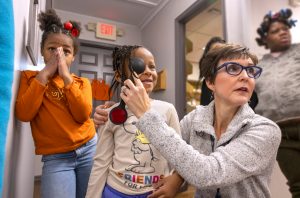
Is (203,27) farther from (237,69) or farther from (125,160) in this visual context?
(125,160)

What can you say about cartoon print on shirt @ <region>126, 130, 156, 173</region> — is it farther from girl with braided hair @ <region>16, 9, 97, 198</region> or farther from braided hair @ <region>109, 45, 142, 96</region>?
girl with braided hair @ <region>16, 9, 97, 198</region>

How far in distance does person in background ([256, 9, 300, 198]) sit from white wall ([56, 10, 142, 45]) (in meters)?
2.61

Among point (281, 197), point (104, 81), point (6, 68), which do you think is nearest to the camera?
point (6, 68)

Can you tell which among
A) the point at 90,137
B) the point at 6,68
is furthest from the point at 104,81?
the point at 6,68

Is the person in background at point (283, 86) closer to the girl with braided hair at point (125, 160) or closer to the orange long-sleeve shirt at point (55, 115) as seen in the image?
the girl with braided hair at point (125, 160)

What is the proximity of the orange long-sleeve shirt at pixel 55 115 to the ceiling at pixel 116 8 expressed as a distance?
8.48ft

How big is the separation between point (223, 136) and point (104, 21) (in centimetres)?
352

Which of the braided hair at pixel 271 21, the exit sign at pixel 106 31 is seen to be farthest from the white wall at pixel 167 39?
the braided hair at pixel 271 21

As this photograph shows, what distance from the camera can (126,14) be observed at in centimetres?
371

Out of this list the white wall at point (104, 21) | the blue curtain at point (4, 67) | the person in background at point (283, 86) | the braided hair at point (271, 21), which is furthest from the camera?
the white wall at point (104, 21)

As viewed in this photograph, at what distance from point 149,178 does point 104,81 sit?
3.00 meters

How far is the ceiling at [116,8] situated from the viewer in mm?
3370

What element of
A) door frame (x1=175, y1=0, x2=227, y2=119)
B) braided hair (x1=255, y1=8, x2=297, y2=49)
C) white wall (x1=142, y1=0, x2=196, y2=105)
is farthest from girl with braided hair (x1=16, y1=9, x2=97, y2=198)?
white wall (x1=142, y1=0, x2=196, y2=105)

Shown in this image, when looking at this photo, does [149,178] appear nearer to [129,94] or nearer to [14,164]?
[129,94]
